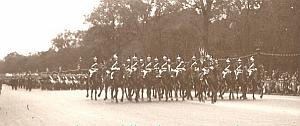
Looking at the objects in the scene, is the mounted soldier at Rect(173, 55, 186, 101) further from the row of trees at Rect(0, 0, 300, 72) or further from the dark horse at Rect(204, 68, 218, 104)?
the row of trees at Rect(0, 0, 300, 72)

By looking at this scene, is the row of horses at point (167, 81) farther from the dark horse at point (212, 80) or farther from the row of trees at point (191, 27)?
the row of trees at point (191, 27)

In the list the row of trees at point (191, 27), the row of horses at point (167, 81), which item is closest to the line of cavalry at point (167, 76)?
the row of horses at point (167, 81)

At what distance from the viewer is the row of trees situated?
183 feet

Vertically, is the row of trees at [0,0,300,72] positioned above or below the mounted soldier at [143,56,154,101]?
above

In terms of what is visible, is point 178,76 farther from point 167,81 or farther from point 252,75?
point 252,75

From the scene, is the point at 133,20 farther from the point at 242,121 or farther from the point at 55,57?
the point at 242,121

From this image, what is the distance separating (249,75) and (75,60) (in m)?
75.8

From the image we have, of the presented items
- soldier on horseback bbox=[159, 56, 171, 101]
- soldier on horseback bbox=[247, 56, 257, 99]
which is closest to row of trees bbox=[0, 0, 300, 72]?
soldier on horseback bbox=[247, 56, 257, 99]

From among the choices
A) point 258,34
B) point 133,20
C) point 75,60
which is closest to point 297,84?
point 258,34

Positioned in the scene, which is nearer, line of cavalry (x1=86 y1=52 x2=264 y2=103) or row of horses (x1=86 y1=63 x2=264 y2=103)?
row of horses (x1=86 y1=63 x2=264 y2=103)

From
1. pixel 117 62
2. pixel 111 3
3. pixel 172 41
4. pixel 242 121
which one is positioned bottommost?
pixel 242 121

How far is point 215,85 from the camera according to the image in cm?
2595

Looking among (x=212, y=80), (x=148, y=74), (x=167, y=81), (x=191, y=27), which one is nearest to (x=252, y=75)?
(x=212, y=80)

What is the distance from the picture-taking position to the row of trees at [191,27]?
5575 centimetres
